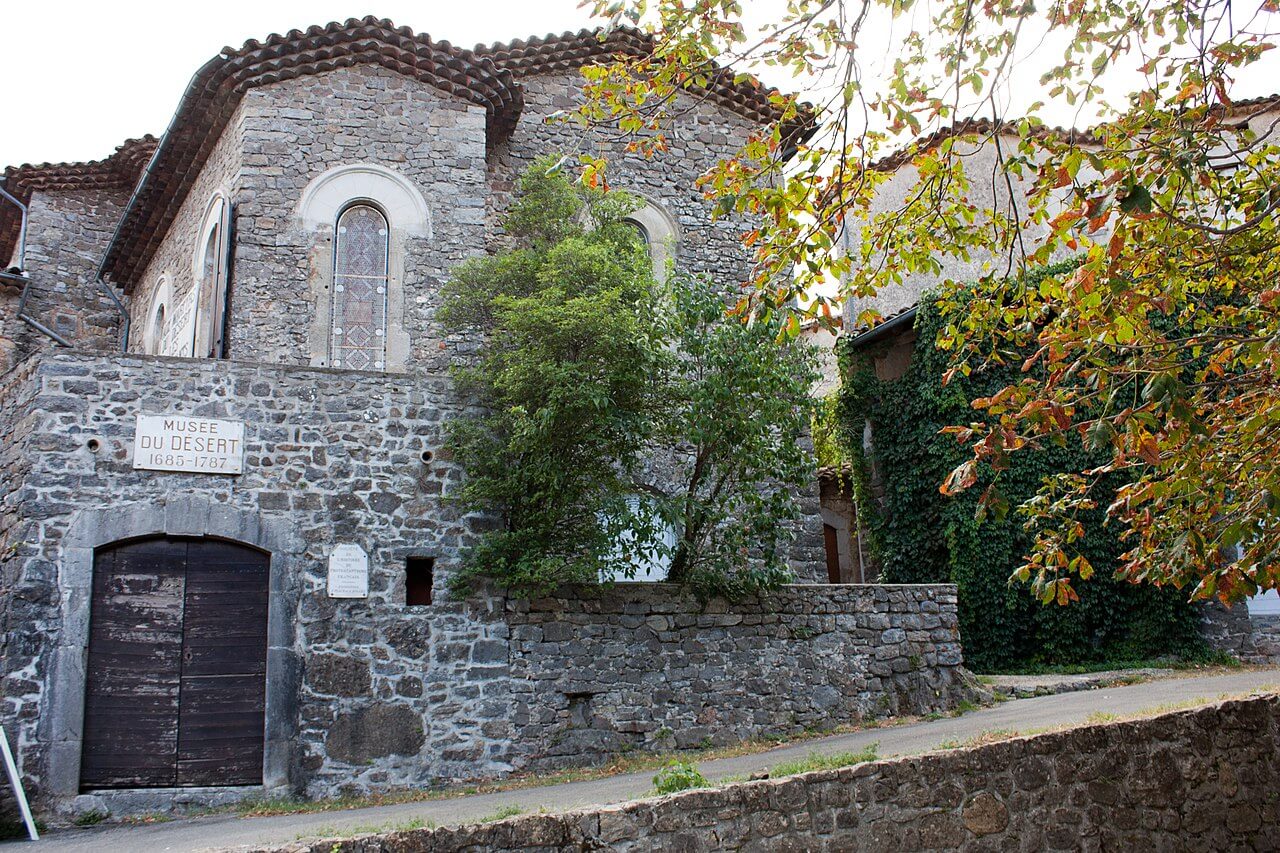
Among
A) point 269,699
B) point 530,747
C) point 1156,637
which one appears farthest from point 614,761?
point 1156,637

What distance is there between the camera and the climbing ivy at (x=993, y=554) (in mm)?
13648

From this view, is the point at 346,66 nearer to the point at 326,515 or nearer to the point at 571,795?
the point at 326,515

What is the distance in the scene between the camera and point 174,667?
8.72 meters

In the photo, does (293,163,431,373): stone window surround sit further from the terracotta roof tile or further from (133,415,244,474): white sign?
(133,415,244,474): white sign

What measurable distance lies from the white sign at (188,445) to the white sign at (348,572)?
1.10 m

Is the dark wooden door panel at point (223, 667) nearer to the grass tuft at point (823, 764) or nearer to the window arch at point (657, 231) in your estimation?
the grass tuft at point (823, 764)

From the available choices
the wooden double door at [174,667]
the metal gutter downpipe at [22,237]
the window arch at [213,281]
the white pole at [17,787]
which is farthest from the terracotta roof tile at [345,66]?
the white pole at [17,787]

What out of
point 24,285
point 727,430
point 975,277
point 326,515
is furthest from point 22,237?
point 975,277

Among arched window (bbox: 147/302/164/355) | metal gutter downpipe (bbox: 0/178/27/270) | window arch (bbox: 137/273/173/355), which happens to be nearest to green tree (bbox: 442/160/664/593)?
window arch (bbox: 137/273/173/355)

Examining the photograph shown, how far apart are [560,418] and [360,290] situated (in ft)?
12.6

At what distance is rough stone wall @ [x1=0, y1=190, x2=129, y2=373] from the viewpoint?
55.6 feet

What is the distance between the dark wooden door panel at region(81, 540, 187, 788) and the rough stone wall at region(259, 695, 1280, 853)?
404cm

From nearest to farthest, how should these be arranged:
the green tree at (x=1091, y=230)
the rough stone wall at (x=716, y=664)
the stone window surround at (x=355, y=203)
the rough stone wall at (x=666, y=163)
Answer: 1. the green tree at (x=1091, y=230)
2. the rough stone wall at (x=716, y=664)
3. the stone window surround at (x=355, y=203)
4. the rough stone wall at (x=666, y=163)

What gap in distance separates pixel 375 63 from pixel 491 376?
484 cm
